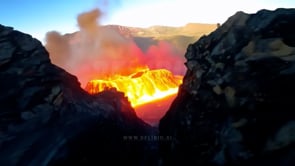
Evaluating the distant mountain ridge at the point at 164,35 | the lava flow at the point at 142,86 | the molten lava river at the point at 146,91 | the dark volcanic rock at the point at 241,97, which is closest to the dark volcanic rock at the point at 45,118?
the dark volcanic rock at the point at 241,97

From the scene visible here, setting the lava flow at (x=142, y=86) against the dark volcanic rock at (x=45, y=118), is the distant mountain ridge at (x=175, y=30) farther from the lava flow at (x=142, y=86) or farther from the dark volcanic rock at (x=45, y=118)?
the dark volcanic rock at (x=45, y=118)

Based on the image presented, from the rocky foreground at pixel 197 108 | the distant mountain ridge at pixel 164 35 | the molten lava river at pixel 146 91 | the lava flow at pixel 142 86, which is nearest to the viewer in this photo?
the rocky foreground at pixel 197 108

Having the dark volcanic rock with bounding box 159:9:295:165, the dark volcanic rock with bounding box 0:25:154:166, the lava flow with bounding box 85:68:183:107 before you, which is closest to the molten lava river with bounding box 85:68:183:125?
the lava flow with bounding box 85:68:183:107

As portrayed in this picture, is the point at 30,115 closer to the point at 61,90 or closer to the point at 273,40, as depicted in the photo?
the point at 61,90

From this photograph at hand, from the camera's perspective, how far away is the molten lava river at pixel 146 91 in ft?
196

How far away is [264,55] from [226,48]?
302 centimetres

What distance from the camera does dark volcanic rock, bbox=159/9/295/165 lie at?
17.8m

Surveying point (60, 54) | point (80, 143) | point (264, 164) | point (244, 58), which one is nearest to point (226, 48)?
point (244, 58)

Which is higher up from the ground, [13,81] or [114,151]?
[13,81]

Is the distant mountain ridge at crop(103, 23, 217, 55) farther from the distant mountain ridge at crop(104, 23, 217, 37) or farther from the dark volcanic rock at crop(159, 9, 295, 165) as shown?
the dark volcanic rock at crop(159, 9, 295, 165)

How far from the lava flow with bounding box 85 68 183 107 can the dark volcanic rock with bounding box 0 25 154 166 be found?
29.6 meters

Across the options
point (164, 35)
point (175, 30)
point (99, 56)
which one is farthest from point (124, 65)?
point (175, 30)

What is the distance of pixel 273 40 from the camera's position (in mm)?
20203

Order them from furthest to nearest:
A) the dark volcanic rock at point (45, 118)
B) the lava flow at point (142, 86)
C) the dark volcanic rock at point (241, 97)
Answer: the lava flow at point (142, 86) < the dark volcanic rock at point (45, 118) < the dark volcanic rock at point (241, 97)
